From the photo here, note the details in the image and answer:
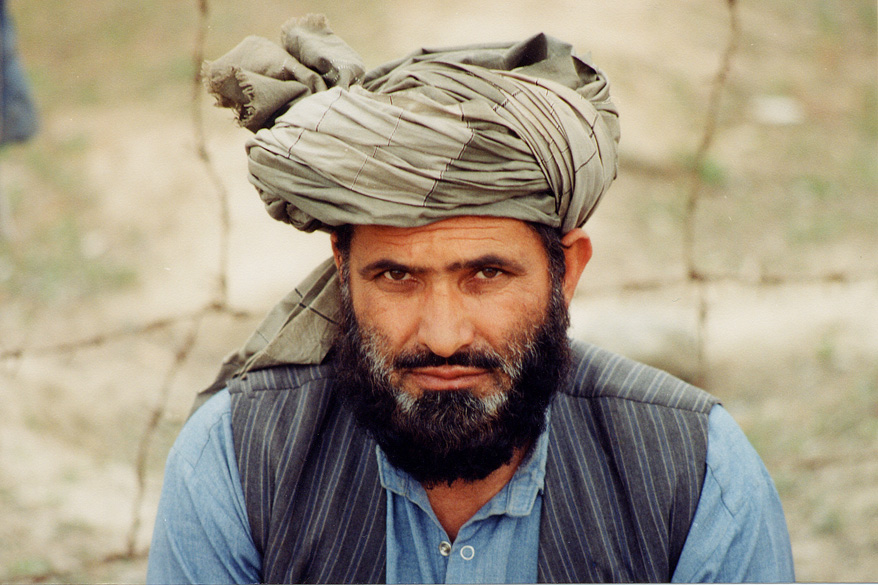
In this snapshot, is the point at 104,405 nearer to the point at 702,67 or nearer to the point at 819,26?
the point at 702,67

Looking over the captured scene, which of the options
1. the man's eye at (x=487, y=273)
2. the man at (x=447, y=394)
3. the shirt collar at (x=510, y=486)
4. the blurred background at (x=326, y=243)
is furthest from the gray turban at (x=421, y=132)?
the blurred background at (x=326, y=243)

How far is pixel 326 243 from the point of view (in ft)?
17.9

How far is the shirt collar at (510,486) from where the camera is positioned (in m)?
2.11

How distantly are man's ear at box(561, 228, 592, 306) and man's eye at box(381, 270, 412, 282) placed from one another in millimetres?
387

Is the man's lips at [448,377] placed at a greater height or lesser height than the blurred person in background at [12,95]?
greater

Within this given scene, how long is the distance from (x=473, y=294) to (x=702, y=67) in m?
5.37

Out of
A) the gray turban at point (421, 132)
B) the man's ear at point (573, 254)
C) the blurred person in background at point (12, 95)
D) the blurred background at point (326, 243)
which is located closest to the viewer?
the gray turban at point (421, 132)

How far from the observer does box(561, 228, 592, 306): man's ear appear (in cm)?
217

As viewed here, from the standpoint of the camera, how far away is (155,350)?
15.7ft

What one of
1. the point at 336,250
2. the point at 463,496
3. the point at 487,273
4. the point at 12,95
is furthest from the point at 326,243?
the point at 487,273

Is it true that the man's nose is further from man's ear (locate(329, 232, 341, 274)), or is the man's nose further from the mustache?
man's ear (locate(329, 232, 341, 274))

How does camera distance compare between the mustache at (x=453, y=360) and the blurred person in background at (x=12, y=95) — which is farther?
the blurred person in background at (x=12, y=95)

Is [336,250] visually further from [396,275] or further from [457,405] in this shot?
[457,405]

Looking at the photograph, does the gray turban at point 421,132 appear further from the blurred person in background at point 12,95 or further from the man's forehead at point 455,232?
the blurred person in background at point 12,95
